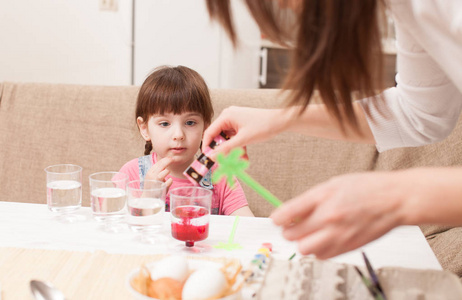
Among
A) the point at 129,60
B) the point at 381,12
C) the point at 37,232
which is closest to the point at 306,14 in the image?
the point at 381,12

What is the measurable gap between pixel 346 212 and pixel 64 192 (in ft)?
2.68

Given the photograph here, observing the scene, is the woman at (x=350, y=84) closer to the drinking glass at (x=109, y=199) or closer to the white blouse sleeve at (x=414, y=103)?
the white blouse sleeve at (x=414, y=103)

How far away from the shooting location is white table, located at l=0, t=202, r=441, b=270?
103cm

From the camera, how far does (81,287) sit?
869 millimetres

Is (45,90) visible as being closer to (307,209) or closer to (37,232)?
(37,232)

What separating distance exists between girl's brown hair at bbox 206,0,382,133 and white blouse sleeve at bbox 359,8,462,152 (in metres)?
0.25

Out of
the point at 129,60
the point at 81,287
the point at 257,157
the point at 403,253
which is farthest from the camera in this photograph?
the point at 129,60

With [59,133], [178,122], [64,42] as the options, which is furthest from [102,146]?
[64,42]

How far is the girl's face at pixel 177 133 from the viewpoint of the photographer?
1552 millimetres

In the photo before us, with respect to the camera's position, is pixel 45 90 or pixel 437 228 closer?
pixel 437 228

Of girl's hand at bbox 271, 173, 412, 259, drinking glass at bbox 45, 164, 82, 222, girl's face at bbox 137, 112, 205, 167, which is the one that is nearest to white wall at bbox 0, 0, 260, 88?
girl's face at bbox 137, 112, 205, 167

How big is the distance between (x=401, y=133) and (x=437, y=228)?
0.81m

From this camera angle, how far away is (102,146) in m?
2.02

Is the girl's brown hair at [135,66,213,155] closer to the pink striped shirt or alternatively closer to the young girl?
the young girl
